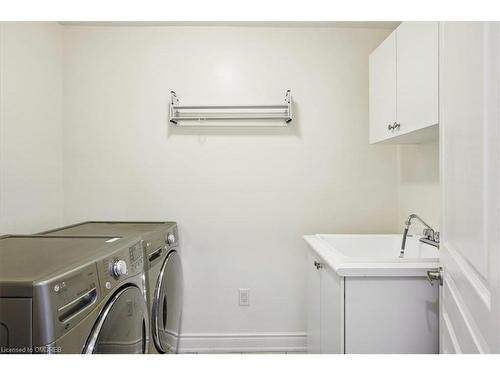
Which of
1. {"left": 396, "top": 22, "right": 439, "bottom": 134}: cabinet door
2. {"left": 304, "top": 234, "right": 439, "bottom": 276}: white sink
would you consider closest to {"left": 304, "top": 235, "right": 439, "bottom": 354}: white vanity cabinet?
{"left": 304, "top": 234, "right": 439, "bottom": 276}: white sink

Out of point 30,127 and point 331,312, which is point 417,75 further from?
point 30,127

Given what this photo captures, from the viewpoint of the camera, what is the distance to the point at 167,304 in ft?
5.73

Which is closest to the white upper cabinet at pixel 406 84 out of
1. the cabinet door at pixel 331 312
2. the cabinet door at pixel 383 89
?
the cabinet door at pixel 383 89

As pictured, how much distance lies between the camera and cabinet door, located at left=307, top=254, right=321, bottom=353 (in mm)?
1659

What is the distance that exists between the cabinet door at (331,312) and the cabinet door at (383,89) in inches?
31.9

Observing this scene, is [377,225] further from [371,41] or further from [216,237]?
[371,41]

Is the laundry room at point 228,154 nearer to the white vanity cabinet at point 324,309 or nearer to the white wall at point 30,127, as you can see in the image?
the white wall at point 30,127

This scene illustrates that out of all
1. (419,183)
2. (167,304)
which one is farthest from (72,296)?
(419,183)

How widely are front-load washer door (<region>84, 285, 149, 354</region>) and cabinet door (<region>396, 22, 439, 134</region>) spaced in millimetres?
1327

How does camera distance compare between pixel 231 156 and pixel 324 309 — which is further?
pixel 231 156

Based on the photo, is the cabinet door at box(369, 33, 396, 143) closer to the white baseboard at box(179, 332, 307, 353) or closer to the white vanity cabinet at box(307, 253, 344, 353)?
the white vanity cabinet at box(307, 253, 344, 353)

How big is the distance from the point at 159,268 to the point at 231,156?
35.3 inches

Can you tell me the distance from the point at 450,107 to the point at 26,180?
6.90 ft

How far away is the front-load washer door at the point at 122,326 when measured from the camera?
3.02 ft
